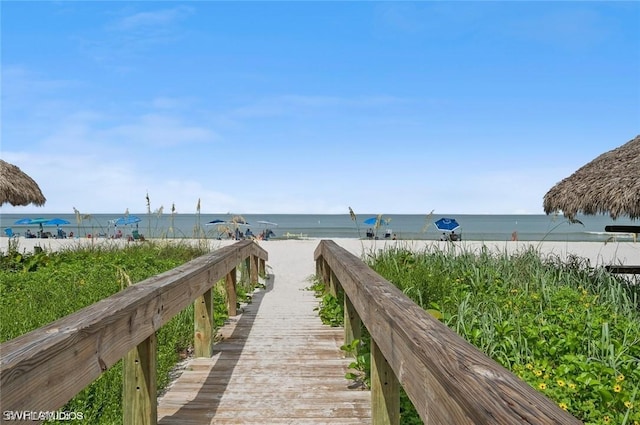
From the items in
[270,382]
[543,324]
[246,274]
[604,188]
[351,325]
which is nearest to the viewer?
[270,382]

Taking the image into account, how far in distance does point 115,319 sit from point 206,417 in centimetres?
149

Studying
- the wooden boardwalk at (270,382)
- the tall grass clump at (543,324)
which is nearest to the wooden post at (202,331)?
the wooden boardwalk at (270,382)

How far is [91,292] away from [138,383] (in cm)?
398

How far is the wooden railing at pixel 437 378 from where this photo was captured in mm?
1195

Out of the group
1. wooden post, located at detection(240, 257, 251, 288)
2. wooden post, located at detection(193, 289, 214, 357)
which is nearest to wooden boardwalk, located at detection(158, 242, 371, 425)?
wooden post, located at detection(193, 289, 214, 357)

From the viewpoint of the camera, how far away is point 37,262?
9445mm

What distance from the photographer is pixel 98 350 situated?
1.90 metres

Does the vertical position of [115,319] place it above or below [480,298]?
above

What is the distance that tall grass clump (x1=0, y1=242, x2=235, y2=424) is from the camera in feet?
11.5

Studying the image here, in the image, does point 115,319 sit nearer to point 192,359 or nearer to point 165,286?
point 165,286

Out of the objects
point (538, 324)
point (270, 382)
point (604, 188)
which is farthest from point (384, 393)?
point (604, 188)

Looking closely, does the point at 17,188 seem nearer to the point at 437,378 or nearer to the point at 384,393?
the point at 384,393

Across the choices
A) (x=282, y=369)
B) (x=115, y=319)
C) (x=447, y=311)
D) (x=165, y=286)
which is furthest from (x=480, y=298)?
(x=115, y=319)

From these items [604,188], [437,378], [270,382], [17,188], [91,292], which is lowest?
[270,382]
